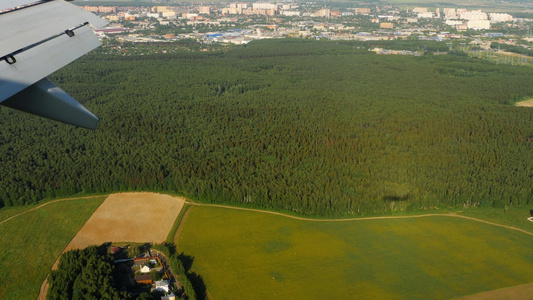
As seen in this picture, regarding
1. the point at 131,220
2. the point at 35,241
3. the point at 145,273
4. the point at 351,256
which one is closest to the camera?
the point at 145,273

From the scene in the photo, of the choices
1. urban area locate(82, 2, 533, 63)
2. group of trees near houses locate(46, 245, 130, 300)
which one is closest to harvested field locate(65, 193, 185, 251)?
group of trees near houses locate(46, 245, 130, 300)

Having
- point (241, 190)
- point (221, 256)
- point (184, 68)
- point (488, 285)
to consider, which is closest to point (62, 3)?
point (221, 256)

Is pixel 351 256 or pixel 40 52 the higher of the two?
pixel 40 52

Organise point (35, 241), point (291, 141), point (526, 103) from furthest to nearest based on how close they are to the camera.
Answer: point (526, 103)
point (291, 141)
point (35, 241)

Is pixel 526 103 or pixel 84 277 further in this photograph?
pixel 526 103

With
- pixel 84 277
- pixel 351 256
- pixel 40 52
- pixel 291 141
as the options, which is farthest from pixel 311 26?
pixel 40 52

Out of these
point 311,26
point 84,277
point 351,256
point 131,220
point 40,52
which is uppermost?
point 40,52

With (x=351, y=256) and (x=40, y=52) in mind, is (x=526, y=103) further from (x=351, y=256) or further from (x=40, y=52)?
(x=40, y=52)

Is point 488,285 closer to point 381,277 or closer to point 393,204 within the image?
point 381,277
